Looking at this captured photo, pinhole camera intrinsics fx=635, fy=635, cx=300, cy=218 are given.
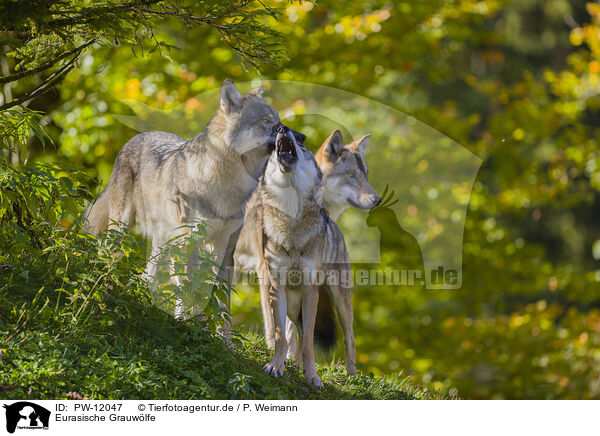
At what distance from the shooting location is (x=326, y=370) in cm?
511

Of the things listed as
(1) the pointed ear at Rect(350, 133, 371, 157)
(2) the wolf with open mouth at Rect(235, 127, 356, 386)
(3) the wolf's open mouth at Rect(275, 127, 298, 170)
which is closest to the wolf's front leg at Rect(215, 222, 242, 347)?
(2) the wolf with open mouth at Rect(235, 127, 356, 386)

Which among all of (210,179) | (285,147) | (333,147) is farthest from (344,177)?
(210,179)

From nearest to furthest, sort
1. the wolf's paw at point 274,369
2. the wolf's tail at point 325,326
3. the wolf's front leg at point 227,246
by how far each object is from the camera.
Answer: the wolf's paw at point 274,369 → the wolf's front leg at point 227,246 → the wolf's tail at point 325,326

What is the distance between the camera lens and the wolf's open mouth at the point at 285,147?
405cm

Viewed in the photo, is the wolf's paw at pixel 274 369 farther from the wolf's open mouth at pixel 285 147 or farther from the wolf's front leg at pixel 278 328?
the wolf's open mouth at pixel 285 147

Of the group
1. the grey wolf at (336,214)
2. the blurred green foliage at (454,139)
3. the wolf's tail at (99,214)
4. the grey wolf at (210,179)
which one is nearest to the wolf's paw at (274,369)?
the grey wolf at (336,214)

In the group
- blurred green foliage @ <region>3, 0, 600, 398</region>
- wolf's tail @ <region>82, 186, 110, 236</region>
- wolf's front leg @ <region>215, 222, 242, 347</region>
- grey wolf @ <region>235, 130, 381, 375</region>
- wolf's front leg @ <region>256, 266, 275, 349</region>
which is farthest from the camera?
blurred green foliage @ <region>3, 0, 600, 398</region>

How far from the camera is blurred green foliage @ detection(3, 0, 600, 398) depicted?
7891 millimetres

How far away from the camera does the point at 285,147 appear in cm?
405

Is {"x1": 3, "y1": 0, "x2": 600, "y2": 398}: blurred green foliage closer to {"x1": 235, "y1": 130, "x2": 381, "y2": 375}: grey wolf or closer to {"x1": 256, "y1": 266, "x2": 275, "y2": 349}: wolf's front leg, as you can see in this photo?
{"x1": 235, "y1": 130, "x2": 381, "y2": 375}: grey wolf

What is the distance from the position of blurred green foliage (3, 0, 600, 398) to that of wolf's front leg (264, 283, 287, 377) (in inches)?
138

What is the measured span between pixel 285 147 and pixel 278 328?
4.01 feet
